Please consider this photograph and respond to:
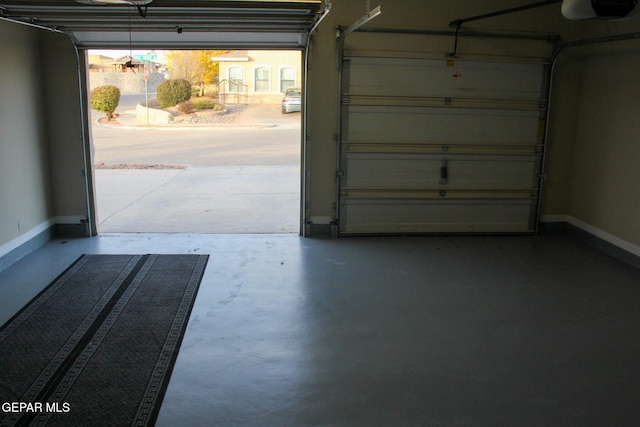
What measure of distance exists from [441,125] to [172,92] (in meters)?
17.4

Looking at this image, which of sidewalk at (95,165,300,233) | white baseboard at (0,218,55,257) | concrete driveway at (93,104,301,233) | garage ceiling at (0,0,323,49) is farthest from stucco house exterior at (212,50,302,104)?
white baseboard at (0,218,55,257)

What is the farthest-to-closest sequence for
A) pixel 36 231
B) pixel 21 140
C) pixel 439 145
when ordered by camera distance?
pixel 439 145, pixel 36 231, pixel 21 140

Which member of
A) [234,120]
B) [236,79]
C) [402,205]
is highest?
[236,79]

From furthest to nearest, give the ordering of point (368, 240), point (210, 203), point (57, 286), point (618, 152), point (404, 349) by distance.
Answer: point (210, 203) → point (368, 240) → point (618, 152) → point (57, 286) → point (404, 349)

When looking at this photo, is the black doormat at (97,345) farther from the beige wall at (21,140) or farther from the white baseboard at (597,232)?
the white baseboard at (597,232)

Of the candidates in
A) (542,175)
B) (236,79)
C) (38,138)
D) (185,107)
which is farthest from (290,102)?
(38,138)

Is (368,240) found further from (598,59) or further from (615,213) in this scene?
(598,59)

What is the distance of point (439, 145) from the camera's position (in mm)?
6211

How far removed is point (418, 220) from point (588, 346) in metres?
2.94

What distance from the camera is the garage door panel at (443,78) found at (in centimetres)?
597

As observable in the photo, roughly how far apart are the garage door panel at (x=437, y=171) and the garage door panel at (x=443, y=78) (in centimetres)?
72

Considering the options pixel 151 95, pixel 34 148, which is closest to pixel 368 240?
pixel 34 148

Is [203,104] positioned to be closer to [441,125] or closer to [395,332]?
[441,125]

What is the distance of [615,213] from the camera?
18.4ft
